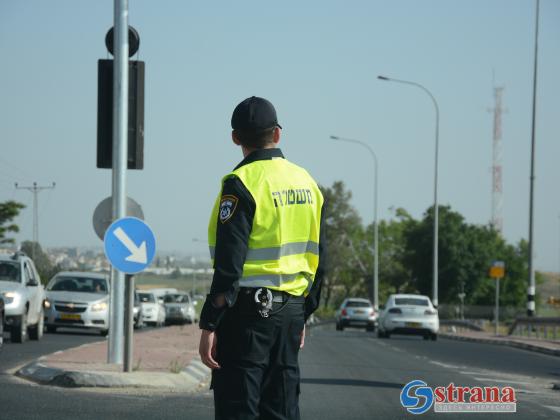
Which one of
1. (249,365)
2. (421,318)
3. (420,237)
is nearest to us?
(249,365)

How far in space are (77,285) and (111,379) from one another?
61.3 ft

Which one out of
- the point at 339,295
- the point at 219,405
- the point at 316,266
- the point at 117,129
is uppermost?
the point at 117,129

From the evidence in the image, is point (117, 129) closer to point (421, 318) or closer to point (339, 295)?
point (421, 318)

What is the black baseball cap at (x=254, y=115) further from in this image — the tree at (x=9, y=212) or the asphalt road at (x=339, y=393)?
the tree at (x=9, y=212)

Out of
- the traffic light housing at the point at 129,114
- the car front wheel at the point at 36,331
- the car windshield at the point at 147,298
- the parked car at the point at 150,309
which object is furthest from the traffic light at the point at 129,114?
the car windshield at the point at 147,298

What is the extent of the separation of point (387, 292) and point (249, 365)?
5937 inches

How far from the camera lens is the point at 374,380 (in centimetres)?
1526

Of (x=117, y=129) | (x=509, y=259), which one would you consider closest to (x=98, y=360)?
(x=117, y=129)

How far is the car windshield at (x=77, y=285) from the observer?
3105 centimetres

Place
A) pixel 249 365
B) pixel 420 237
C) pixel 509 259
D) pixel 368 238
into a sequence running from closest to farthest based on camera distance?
1. pixel 249 365
2. pixel 420 237
3. pixel 509 259
4. pixel 368 238

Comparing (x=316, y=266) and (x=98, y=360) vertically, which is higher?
(x=316, y=266)

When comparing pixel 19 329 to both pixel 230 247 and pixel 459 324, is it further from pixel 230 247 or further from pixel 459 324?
pixel 459 324

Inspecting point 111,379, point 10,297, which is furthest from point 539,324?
point 111,379

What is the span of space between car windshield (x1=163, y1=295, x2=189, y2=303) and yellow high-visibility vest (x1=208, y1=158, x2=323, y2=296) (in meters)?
49.9
